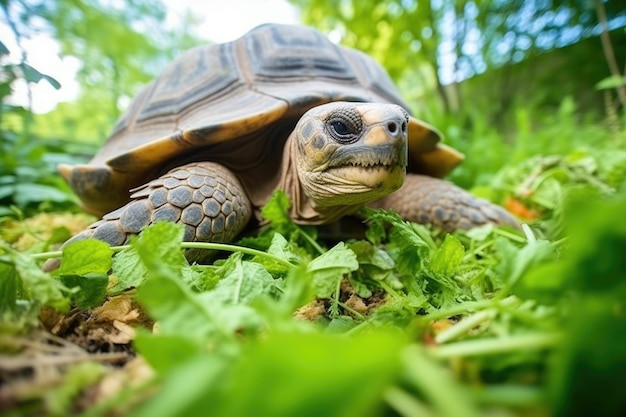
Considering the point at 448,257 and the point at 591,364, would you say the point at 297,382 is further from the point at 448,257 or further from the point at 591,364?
the point at 448,257

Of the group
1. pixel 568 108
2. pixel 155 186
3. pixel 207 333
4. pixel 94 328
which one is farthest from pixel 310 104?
pixel 568 108

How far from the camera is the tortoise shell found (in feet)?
5.36

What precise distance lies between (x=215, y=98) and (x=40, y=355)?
1.37 m

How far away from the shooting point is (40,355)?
1.94 ft

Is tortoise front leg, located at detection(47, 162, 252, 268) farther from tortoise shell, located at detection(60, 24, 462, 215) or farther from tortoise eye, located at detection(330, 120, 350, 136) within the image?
tortoise eye, located at detection(330, 120, 350, 136)

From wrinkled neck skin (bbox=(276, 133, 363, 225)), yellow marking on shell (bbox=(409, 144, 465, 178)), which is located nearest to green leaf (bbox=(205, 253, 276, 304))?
wrinkled neck skin (bbox=(276, 133, 363, 225))

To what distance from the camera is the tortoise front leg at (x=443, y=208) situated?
1.87m

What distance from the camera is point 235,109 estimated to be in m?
1.66

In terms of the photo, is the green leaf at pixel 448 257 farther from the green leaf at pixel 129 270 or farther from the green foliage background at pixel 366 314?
the green leaf at pixel 129 270

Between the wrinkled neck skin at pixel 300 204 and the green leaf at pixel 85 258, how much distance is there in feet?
2.68

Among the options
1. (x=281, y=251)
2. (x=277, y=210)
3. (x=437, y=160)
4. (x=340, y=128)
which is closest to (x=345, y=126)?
(x=340, y=128)

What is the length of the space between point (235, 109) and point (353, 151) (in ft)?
2.07

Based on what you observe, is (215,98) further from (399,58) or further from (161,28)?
(161,28)

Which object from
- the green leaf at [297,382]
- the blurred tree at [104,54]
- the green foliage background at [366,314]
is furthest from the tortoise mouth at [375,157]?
the blurred tree at [104,54]
